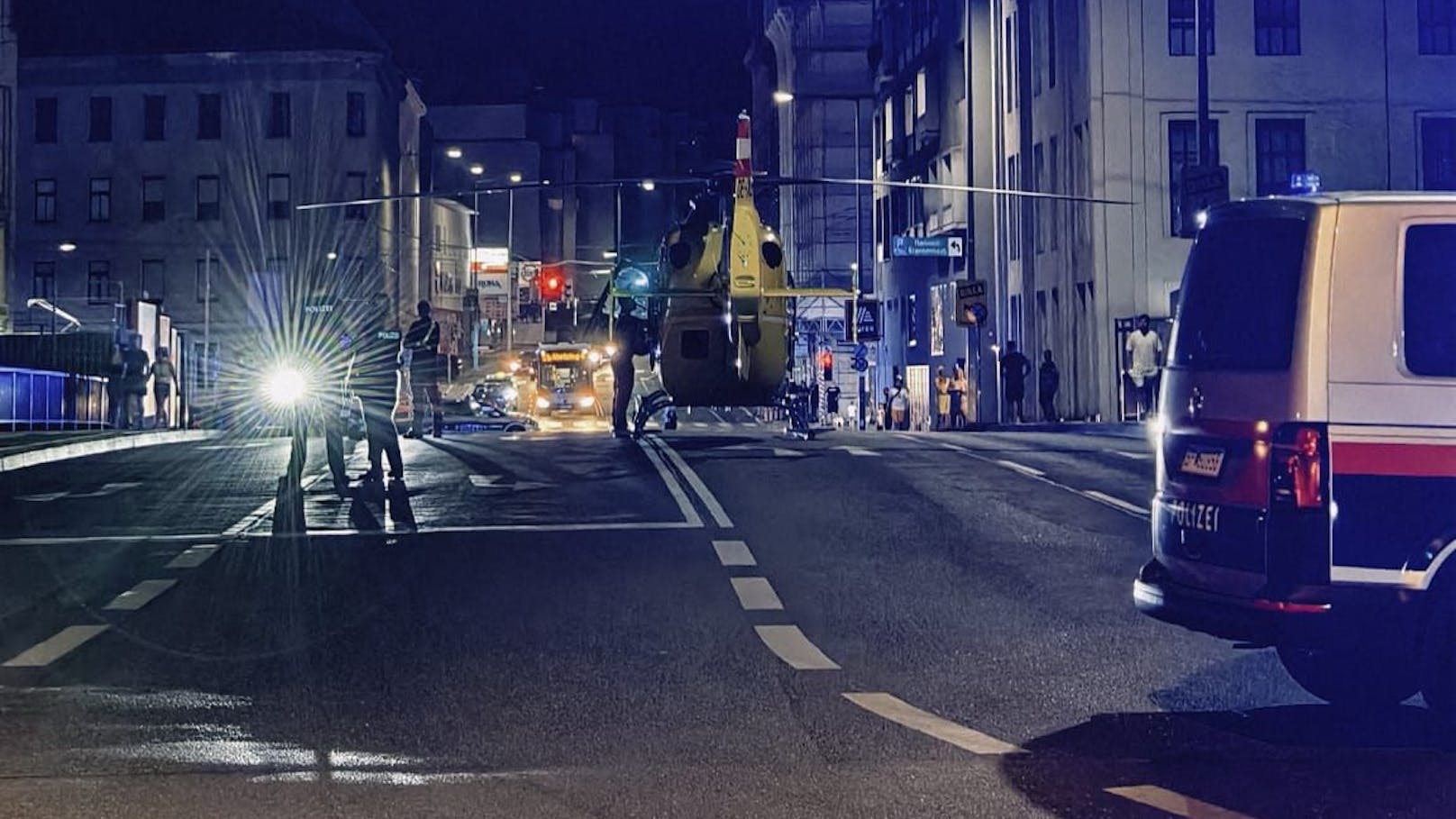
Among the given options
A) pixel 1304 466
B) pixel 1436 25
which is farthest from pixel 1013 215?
pixel 1304 466

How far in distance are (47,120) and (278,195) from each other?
35.2 feet

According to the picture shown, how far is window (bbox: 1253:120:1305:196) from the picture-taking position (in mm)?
43688

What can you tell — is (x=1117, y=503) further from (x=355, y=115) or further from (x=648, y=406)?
(x=355, y=115)

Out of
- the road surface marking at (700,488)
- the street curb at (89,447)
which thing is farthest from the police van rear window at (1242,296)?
the street curb at (89,447)

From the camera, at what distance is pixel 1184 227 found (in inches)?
1292

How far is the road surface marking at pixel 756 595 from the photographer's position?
1164 centimetres

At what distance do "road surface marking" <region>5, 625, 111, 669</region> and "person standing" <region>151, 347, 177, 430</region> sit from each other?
3490 cm

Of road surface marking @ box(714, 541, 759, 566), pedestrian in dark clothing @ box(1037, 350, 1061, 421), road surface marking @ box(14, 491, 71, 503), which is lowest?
road surface marking @ box(714, 541, 759, 566)

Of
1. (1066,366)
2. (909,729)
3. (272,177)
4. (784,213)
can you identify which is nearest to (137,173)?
(272,177)

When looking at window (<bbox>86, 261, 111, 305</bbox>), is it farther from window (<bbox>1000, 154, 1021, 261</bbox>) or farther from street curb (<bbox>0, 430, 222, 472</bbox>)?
street curb (<bbox>0, 430, 222, 472</bbox>)

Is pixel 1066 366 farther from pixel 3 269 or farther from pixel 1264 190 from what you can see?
pixel 3 269

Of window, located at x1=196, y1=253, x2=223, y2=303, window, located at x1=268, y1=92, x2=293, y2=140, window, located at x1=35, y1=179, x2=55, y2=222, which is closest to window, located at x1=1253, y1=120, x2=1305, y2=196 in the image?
window, located at x1=268, y1=92, x2=293, y2=140

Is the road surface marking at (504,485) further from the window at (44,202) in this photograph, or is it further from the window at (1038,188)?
the window at (44,202)

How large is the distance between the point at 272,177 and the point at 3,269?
18321mm
